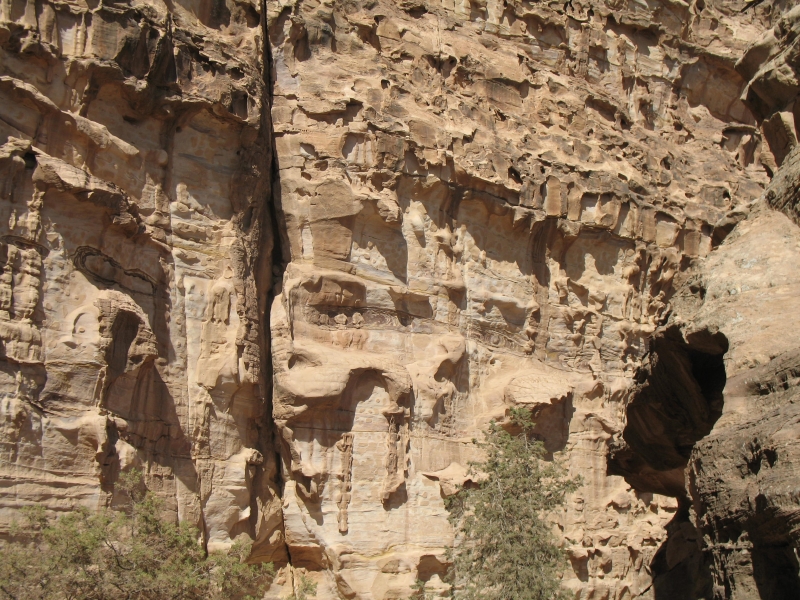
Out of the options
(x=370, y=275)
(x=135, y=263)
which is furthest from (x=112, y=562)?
(x=370, y=275)

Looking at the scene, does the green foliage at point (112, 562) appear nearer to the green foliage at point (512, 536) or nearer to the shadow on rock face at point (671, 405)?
the green foliage at point (512, 536)

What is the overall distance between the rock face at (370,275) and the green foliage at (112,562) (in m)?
1.32

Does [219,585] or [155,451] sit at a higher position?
[155,451]

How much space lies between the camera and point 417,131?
61.3ft

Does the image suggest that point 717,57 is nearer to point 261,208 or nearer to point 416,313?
point 416,313

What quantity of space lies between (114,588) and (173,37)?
9374mm

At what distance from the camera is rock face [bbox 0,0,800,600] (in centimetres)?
1183

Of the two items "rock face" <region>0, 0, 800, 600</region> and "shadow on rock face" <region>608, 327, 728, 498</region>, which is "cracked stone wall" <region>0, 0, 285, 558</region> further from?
"shadow on rock face" <region>608, 327, 728, 498</region>

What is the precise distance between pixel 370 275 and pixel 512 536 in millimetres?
6397

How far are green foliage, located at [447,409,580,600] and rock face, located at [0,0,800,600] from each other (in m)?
1.23

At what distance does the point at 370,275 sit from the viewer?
17578 millimetres

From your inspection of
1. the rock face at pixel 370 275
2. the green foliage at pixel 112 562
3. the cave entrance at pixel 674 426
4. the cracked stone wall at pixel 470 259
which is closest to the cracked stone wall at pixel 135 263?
the rock face at pixel 370 275

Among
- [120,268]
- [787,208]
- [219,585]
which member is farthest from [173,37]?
[787,208]

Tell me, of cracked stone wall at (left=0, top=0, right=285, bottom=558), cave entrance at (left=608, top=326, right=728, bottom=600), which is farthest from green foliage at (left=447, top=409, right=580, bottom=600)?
cracked stone wall at (left=0, top=0, right=285, bottom=558)
